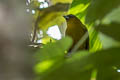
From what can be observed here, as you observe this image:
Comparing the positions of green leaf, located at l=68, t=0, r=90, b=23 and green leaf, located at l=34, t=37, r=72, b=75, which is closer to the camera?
green leaf, located at l=34, t=37, r=72, b=75

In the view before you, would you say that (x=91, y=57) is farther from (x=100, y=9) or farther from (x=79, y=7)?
(x=79, y=7)

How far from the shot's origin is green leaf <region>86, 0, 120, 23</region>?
0.63m

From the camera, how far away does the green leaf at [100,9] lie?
634 millimetres

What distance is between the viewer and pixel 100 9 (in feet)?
2.10

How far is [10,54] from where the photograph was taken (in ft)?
1.94

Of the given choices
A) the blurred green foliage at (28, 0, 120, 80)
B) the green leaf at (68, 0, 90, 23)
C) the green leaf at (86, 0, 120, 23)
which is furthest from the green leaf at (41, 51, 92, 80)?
the green leaf at (68, 0, 90, 23)

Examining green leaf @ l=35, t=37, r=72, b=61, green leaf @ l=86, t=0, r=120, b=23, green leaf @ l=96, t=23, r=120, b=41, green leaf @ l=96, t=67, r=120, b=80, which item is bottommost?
green leaf @ l=96, t=67, r=120, b=80

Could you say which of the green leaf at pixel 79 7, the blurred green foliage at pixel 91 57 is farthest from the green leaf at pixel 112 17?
the green leaf at pixel 79 7

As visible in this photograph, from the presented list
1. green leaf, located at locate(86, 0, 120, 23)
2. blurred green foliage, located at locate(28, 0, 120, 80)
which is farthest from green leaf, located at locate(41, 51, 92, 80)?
green leaf, located at locate(86, 0, 120, 23)

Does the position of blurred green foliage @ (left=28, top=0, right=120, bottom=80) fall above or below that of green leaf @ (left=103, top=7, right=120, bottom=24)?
below

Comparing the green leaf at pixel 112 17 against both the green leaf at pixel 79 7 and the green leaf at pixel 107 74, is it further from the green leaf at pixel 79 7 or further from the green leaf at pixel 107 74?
the green leaf at pixel 79 7

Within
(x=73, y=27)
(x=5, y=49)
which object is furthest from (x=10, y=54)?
(x=73, y=27)

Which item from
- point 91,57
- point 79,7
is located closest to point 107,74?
point 91,57

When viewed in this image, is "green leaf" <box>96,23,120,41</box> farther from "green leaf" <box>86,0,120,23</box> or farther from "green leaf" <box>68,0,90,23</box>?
"green leaf" <box>68,0,90,23</box>
